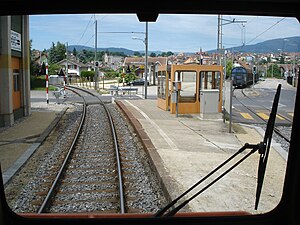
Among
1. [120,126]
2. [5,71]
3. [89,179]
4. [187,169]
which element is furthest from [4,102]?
[187,169]

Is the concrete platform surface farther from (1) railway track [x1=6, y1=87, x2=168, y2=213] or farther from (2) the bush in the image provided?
(2) the bush

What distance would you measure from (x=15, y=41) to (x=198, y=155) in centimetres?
918

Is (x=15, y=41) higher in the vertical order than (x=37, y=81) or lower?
higher

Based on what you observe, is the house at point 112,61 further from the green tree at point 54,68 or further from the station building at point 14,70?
the station building at point 14,70

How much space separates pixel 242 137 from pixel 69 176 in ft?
20.5

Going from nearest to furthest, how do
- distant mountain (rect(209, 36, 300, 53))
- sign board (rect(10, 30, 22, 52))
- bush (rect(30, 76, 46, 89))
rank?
1. distant mountain (rect(209, 36, 300, 53))
2. sign board (rect(10, 30, 22, 52))
3. bush (rect(30, 76, 46, 89))

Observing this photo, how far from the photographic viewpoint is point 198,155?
8695 mm

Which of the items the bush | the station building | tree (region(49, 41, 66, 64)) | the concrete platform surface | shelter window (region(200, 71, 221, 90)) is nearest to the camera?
the concrete platform surface

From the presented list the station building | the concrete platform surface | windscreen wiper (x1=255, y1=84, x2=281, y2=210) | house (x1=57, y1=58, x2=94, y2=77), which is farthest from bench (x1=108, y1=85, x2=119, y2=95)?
house (x1=57, y1=58, x2=94, y2=77)

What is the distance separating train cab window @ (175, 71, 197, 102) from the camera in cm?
1739

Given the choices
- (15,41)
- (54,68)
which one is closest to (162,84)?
(15,41)

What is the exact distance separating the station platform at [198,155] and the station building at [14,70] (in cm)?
51

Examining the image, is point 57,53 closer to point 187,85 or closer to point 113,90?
point 113,90

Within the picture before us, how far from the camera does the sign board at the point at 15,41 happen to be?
46.3 ft
